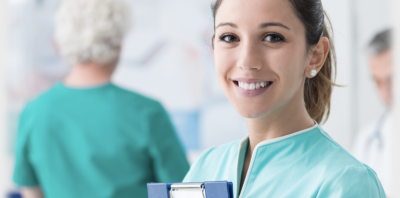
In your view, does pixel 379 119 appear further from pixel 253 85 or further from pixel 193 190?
pixel 193 190

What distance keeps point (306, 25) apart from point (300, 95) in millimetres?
163

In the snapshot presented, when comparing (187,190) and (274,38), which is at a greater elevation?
(274,38)

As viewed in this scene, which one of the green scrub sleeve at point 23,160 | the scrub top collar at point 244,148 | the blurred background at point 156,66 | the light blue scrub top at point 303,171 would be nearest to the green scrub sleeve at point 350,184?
the light blue scrub top at point 303,171

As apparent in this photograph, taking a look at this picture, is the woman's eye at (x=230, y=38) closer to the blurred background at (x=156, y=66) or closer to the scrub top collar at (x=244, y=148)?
the scrub top collar at (x=244, y=148)

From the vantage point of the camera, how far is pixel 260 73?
0.82 meters

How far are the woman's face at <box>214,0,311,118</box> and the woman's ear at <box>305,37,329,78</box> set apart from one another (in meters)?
0.02

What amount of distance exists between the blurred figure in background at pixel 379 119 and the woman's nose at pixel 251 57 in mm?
1858

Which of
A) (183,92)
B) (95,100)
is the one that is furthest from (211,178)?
(183,92)

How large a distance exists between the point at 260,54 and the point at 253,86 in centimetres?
7

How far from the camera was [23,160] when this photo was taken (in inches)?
68.6

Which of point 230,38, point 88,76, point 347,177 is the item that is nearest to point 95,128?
point 88,76

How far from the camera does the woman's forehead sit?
81cm

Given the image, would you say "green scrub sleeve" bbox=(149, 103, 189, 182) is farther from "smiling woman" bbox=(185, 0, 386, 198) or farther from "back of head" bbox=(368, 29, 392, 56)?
"back of head" bbox=(368, 29, 392, 56)

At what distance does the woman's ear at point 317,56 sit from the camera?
2.96 ft
